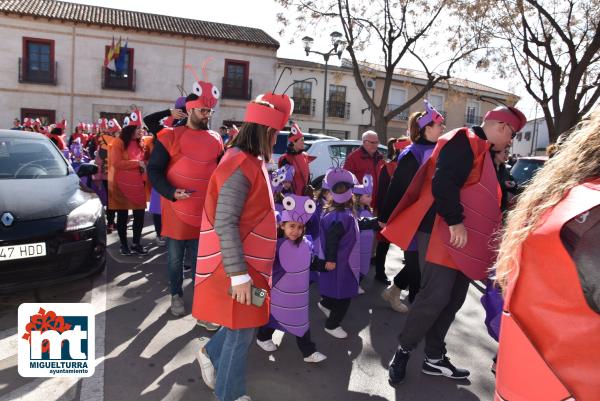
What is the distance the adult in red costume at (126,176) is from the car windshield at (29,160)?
2.16 ft

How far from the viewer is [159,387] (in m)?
2.92

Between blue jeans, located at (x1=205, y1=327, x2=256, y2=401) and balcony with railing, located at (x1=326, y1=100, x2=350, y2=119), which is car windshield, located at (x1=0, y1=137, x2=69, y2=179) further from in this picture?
balcony with railing, located at (x1=326, y1=100, x2=350, y2=119)

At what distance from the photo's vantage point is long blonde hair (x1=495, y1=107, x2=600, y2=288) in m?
1.20

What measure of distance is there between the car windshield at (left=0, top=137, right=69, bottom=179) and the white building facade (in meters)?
18.0

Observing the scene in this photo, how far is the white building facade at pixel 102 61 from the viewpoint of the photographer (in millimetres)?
21625

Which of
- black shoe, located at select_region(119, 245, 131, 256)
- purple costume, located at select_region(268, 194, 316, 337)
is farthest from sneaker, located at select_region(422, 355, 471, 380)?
black shoe, located at select_region(119, 245, 131, 256)

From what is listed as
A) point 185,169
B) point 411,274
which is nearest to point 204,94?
point 185,169

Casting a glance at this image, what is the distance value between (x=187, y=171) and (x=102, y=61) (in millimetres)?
21909

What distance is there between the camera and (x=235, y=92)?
24.9 meters

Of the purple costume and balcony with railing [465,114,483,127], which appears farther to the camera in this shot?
balcony with railing [465,114,483,127]

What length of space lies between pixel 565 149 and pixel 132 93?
24433mm

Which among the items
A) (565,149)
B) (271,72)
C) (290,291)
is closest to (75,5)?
(271,72)

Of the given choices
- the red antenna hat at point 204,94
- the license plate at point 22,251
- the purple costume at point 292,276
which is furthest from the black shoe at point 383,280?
the license plate at point 22,251

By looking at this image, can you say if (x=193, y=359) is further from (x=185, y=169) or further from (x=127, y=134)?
(x=127, y=134)
